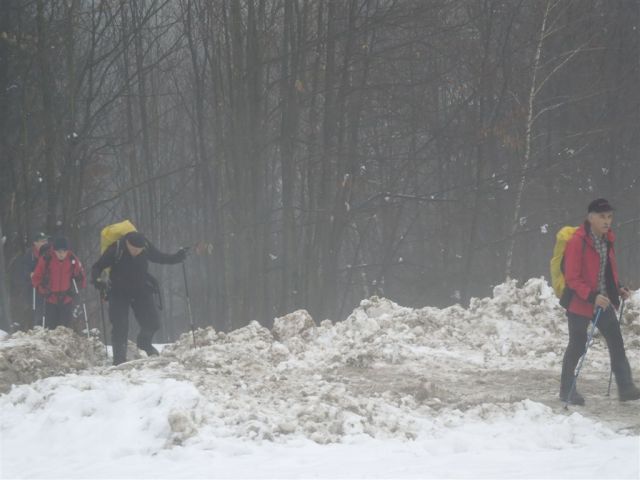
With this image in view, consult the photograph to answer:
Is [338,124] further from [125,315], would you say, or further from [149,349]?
[125,315]

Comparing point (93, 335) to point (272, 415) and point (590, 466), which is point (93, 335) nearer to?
point (272, 415)

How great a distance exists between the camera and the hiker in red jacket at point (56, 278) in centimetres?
1348

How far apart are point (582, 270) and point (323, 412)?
9.08ft

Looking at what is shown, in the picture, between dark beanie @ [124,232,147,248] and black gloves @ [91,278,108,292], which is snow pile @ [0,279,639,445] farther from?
dark beanie @ [124,232,147,248]

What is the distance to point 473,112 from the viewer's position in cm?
2511

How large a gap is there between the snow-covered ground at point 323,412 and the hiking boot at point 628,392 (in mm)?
83

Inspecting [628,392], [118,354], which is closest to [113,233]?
[118,354]

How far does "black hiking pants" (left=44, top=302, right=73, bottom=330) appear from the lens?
1365 centimetres

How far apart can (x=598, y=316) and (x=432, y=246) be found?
2220 cm

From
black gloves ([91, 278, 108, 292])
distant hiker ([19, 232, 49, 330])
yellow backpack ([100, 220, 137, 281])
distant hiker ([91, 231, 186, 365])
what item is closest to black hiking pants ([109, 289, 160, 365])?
distant hiker ([91, 231, 186, 365])

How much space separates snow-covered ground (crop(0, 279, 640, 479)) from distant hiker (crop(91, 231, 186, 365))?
582mm

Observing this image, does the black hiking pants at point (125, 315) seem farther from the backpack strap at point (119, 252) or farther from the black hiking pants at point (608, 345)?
the black hiking pants at point (608, 345)

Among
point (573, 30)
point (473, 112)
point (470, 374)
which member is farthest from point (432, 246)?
point (470, 374)

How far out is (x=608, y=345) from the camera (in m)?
8.21
